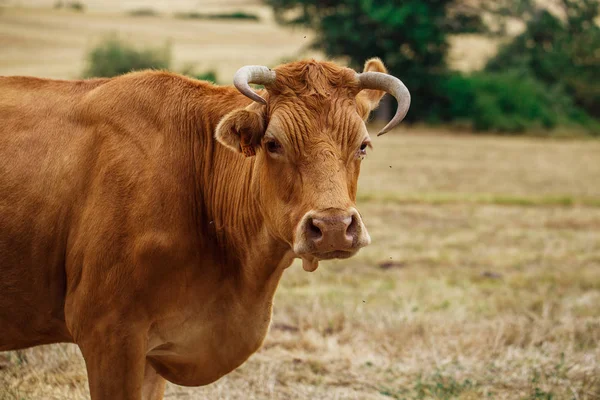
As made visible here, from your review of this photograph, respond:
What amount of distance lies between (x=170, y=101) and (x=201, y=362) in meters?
1.72

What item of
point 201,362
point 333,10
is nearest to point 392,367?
point 201,362

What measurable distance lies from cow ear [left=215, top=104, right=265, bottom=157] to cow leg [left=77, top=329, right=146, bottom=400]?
1.26m

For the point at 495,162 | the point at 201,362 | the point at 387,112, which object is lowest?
the point at 387,112

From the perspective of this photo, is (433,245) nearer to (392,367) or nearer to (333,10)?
(392,367)

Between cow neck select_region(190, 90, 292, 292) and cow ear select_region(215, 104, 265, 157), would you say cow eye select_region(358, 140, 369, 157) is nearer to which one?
cow ear select_region(215, 104, 265, 157)

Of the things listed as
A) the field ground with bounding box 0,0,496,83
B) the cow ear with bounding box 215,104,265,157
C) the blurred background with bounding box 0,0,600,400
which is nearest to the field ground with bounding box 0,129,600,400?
the blurred background with bounding box 0,0,600,400

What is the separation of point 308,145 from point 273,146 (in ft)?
0.86

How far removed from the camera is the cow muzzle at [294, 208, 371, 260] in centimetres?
436

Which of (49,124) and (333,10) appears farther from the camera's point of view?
Answer: (333,10)

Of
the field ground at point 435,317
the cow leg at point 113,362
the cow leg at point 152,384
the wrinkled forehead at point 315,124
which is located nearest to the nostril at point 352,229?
the wrinkled forehead at point 315,124

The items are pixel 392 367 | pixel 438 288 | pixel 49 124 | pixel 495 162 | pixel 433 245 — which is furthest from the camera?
pixel 495 162

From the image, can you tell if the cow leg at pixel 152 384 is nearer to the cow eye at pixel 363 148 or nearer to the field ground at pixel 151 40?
the cow eye at pixel 363 148

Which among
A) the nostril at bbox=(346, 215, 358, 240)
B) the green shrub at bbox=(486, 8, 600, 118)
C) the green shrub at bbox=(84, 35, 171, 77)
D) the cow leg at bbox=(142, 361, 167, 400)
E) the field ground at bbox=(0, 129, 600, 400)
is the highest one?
the nostril at bbox=(346, 215, 358, 240)

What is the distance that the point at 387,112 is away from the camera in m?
42.7
